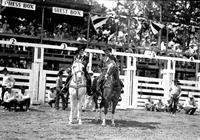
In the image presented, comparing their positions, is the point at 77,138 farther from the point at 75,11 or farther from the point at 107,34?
the point at 107,34

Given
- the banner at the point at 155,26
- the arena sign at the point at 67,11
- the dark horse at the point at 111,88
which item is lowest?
the dark horse at the point at 111,88

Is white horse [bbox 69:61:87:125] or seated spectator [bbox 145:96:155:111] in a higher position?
white horse [bbox 69:61:87:125]

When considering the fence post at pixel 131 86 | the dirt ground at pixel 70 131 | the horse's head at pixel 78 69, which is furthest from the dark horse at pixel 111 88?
the fence post at pixel 131 86

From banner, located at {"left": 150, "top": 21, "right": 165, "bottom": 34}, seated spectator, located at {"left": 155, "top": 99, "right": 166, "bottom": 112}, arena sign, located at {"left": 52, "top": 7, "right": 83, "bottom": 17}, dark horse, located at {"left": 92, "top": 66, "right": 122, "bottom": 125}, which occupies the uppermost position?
arena sign, located at {"left": 52, "top": 7, "right": 83, "bottom": 17}

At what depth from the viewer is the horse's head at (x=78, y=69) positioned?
11758 millimetres

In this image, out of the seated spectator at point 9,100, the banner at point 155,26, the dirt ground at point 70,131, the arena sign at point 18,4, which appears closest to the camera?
the dirt ground at point 70,131

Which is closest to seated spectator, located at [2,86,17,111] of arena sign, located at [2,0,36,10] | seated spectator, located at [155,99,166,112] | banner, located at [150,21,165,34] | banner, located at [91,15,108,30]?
arena sign, located at [2,0,36,10]

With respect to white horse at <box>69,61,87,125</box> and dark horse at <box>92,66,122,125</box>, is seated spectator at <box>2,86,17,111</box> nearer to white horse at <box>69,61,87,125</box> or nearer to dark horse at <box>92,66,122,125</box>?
white horse at <box>69,61,87,125</box>

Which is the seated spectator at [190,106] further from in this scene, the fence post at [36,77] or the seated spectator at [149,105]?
the fence post at [36,77]

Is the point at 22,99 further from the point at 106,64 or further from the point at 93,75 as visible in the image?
the point at 93,75

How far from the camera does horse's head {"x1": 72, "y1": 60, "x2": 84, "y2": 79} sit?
463 inches

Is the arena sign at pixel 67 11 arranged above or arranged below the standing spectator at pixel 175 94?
above

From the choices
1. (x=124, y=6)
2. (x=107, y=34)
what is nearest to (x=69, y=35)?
(x=107, y=34)

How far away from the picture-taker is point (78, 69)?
11.8 metres
